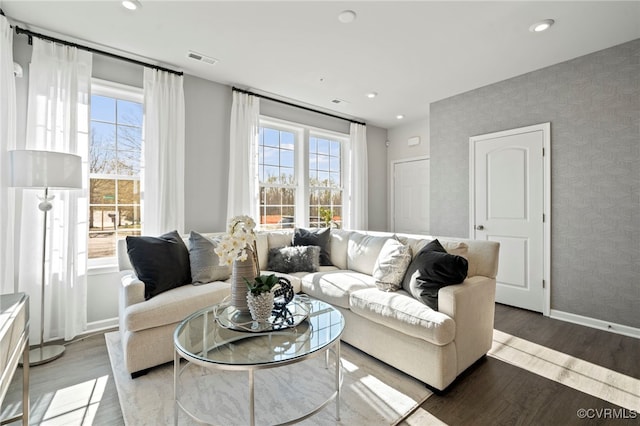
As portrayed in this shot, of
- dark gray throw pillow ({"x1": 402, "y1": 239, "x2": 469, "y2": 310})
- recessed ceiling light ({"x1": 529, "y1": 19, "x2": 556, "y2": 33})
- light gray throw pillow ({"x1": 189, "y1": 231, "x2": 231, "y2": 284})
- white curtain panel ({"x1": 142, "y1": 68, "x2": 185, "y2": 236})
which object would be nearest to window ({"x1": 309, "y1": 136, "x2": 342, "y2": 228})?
white curtain panel ({"x1": 142, "y1": 68, "x2": 185, "y2": 236})

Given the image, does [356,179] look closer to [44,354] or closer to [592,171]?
[592,171]

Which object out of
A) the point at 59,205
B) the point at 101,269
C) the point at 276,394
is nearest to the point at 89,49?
the point at 59,205

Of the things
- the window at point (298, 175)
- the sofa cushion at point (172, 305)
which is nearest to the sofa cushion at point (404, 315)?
the sofa cushion at point (172, 305)

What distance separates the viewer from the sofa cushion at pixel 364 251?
3.08 metres

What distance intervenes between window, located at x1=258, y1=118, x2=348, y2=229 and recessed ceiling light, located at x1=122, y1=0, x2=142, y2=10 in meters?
2.05

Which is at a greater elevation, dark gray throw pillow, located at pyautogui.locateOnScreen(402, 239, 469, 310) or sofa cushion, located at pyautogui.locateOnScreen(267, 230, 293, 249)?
sofa cushion, located at pyautogui.locateOnScreen(267, 230, 293, 249)

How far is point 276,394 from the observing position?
1913 millimetres

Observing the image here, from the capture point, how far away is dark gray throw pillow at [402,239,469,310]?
6.87ft

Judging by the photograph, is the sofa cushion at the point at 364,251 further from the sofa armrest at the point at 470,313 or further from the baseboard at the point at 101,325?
the baseboard at the point at 101,325

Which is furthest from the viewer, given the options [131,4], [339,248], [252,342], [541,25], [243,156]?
[243,156]

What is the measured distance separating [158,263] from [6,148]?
154 cm

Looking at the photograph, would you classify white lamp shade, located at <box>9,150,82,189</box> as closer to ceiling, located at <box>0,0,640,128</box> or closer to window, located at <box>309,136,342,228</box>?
ceiling, located at <box>0,0,640,128</box>

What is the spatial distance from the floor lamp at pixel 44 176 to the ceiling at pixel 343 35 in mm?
1193

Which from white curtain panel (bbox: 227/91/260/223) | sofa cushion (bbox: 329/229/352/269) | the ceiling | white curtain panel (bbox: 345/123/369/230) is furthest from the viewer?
white curtain panel (bbox: 345/123/369/230)
